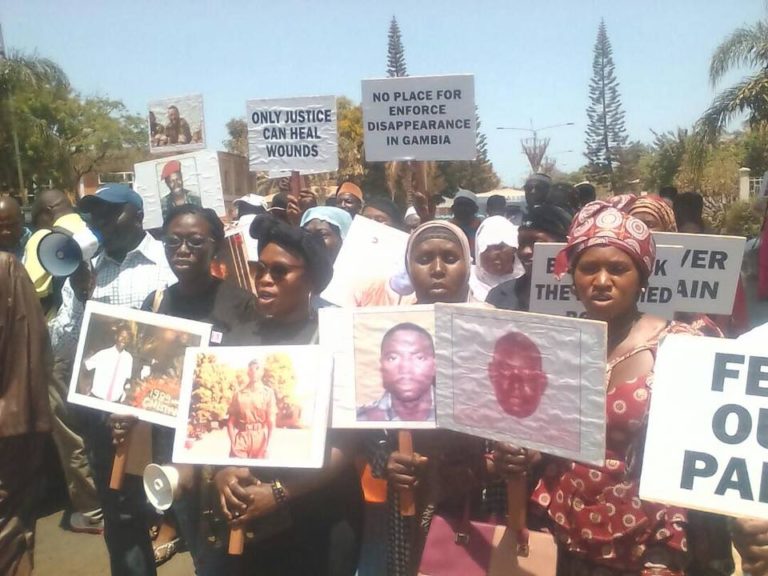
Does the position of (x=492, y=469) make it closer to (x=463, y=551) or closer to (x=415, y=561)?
(x=463, y=551)

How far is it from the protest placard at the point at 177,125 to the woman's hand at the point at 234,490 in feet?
13.7

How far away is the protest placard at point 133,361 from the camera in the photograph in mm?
2922

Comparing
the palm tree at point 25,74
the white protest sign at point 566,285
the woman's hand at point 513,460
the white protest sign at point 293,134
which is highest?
the palm tree at point 25,74

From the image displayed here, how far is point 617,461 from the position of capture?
7.42 ft

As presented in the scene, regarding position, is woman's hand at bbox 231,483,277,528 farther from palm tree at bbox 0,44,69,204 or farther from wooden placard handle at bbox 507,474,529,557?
palm tree at bbox 0,44,69,204

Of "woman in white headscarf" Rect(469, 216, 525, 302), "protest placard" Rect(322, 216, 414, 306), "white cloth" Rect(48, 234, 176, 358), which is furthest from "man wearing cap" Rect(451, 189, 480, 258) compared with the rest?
"white cloth" Rect(48, 234, 176, 358)

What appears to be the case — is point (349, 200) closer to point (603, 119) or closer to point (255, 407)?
point (255, 407)

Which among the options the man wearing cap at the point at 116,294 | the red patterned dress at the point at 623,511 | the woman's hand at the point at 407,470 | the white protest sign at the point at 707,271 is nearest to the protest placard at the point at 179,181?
the man wearing cap at the point at 116,294

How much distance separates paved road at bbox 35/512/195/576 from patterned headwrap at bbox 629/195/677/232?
3.31 metres

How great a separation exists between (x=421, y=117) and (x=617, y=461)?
341cm

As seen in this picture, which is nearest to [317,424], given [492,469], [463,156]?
[492,469]

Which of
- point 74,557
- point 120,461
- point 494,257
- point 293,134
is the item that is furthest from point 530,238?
point 74,557

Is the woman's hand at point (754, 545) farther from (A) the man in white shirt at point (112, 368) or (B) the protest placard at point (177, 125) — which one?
(B) the protest placard at point (177, 125)

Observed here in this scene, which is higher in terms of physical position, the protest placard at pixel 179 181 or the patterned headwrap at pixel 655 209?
the protest placard at pixel 179 181
